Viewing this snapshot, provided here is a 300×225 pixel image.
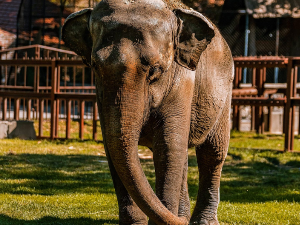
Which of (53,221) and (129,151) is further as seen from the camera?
(53,221)

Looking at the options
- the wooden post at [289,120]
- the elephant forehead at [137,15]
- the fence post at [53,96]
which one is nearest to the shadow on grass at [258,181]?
the wooden post at [289,120]

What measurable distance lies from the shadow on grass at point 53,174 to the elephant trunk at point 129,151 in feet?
11.5

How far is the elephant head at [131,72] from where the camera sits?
3.70 metres

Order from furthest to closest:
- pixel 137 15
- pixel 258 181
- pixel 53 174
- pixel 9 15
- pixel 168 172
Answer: pixel 9 15
pixel 258 181
pixel 53 174
pixel 168 172
pixel 137 15

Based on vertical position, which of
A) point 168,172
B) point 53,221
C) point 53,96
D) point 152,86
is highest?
point 152,86

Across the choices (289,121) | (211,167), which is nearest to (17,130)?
(289,121)

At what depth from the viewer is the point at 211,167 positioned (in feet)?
18.2

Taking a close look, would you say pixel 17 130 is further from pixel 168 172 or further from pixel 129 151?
pixel 129 151

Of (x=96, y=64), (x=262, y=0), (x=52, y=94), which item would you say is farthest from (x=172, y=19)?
(x=262, y=0)

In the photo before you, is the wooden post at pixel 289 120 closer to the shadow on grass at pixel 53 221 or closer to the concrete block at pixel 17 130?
the concrete block at pixel 17 130

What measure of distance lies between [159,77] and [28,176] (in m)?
4.65

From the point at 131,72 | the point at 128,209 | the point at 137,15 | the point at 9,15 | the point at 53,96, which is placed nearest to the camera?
the point at 131,72

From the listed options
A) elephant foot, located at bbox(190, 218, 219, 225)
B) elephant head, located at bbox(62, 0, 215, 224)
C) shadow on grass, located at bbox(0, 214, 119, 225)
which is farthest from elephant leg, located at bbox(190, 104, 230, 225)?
elephant head, located at bbox(62, 0, 215, 224)

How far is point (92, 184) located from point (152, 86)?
395 centimetres
